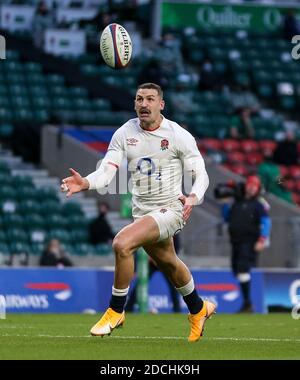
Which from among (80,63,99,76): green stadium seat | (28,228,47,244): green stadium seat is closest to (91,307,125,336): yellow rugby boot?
(28,228,47,244): green stadium seat

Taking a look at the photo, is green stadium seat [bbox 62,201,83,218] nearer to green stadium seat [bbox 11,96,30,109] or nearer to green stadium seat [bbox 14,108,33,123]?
green stadium seat [bbox 14,108,33,123]

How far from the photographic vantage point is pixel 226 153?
29.4 meters

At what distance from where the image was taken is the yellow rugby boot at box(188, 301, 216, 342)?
11977 millimetres

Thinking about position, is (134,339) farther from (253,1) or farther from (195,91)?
(253,1)

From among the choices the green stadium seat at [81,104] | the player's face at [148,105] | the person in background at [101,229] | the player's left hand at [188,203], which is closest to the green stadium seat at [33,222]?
the person in background at [101,229]

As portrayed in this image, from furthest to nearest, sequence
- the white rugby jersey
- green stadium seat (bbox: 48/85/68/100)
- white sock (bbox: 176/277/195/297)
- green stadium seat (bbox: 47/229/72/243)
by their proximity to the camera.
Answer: green stadium seat (bbox: 48/85/68/100)
green stadium seat (bbox: 47/229/72/243)
white sock (bbox: 176/277/195/297)
the white rugby jersey

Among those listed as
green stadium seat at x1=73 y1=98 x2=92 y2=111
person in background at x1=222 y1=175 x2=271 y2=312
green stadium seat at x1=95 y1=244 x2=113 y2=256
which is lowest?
green stadium seat at x1=95 y1=244 x2=113 y2=256

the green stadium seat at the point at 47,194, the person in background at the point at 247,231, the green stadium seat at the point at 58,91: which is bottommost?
the green stadium seat at the point at 47,194

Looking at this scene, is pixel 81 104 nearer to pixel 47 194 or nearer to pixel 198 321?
pixel 47 194

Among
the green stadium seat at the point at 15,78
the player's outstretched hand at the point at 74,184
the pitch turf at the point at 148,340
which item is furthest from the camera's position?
the green stadium seat at the point at 15,78

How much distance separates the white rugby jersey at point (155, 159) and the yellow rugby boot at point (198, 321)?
1.10 metres

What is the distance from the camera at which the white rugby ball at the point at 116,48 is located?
13133 millimetres

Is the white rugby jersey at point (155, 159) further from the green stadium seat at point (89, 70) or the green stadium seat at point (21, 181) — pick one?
the green stadium seat at point (89, 70)

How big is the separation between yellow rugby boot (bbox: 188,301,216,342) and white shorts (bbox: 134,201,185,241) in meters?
0.86
